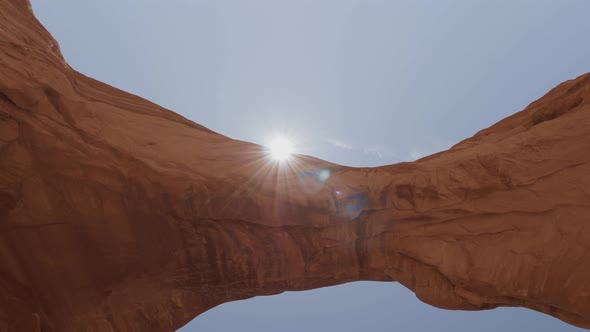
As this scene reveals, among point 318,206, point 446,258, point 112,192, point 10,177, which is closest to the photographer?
point 10,177

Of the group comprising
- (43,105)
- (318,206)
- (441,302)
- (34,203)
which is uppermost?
(43,105)

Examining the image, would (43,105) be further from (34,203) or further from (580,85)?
(580,85)

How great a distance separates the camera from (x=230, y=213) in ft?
29.6

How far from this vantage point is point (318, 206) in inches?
373

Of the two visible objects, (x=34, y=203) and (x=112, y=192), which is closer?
(x=34, y=203)

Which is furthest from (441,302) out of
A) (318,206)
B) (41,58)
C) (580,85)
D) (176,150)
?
(41,58)

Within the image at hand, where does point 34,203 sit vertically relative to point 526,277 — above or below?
above

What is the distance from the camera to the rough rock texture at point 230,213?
7.66 m

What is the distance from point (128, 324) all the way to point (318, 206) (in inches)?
202

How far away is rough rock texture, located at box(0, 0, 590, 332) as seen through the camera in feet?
25.1

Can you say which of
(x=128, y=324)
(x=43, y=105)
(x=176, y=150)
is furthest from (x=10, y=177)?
(x=128, y=324)

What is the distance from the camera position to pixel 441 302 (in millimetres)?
9141

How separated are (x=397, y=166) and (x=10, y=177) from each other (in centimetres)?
844

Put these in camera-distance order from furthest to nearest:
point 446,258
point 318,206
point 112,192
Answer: point 318,206 → point 446,258 → point 112,192
